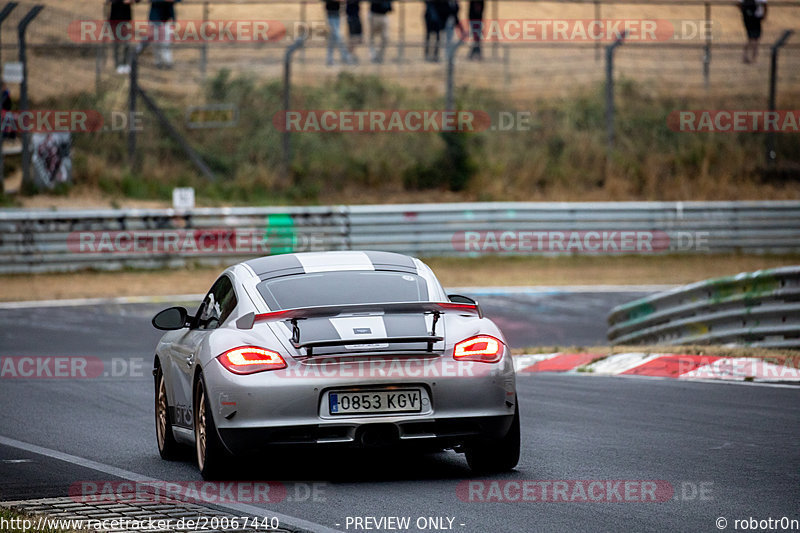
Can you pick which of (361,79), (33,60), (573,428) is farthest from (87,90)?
(573,428)

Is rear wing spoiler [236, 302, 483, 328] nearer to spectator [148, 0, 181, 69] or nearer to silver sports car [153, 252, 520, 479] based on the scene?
silver sports car [153, 252, 520, 479]

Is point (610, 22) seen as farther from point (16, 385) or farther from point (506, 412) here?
point (506, 412)

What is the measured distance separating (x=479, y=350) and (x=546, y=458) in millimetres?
1235

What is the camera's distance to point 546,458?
8.80 metres

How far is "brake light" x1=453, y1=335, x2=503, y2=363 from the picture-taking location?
25.7 feet

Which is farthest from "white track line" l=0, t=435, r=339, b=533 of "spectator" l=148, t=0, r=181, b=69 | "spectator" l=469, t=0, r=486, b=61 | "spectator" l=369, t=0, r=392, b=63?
"spectator" l=369, t=0, r=392, b=63

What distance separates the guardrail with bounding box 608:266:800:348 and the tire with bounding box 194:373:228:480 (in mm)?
7351

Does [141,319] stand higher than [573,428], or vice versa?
[573,428]

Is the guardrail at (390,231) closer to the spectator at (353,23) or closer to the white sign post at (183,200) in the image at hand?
the white sign post at (183,200)

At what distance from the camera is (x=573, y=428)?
1020 centimetres

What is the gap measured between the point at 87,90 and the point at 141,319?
14.3m

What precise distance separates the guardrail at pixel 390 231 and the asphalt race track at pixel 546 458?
1060cm

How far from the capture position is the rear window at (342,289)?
27.0 ft

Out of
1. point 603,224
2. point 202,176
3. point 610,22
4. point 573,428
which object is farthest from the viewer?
point 610,22
